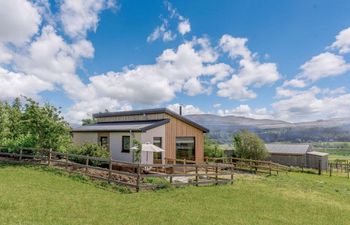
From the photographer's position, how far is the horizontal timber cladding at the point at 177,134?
20656 millimetres

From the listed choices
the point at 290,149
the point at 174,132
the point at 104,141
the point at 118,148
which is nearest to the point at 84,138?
the point at 104,141

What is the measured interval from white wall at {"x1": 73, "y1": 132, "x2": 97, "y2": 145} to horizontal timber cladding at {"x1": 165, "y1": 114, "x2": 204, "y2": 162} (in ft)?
20.1

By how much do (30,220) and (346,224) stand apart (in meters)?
9.05

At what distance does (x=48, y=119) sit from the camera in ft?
63.6

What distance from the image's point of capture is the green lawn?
26.1ft

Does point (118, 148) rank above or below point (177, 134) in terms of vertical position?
below

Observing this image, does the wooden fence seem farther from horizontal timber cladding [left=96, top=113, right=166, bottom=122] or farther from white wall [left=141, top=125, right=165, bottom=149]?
horizontal timber cladding [left=96, top=113, right=166, bottom=122]

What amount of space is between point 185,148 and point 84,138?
849cm

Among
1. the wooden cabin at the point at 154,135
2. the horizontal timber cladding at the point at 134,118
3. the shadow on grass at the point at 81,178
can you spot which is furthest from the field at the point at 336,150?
the shadow on grass at the point at 81,178

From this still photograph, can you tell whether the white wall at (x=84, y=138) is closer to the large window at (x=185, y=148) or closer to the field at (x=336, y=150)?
the large window at (x=185, y=148)

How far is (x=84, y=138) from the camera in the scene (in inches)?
950

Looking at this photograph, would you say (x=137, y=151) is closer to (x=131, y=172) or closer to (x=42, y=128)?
(x=131, y=172)

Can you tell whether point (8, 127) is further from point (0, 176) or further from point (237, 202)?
point (237, 202)

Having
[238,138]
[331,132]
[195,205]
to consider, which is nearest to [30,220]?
[195,205]
